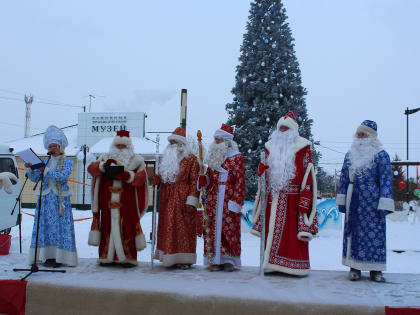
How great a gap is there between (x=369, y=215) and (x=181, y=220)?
6.97 feet

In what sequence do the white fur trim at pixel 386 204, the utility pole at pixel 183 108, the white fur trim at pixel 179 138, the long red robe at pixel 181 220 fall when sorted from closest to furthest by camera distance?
1. the white fur trim at pixel 386 204
2. the long red robe at pixel 181 220
3. the white fur trim at pixel 179 138
4. the utility pole at pixel 183 108

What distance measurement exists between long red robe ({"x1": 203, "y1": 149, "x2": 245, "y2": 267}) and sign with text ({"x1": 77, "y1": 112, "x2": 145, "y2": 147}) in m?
12.9

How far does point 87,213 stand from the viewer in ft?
48.4

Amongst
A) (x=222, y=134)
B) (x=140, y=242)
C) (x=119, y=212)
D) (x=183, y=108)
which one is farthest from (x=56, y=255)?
(x=183, y=108)

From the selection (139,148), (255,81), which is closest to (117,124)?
(139,148)

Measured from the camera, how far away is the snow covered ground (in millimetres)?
7312

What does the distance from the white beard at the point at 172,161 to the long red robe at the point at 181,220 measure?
54mm

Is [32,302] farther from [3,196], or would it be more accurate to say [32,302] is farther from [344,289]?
[3,196]

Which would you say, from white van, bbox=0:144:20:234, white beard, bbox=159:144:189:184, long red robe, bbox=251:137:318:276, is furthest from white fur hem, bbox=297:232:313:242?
white van, bbox=0:144:20:234

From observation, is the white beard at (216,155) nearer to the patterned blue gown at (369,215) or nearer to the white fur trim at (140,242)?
the white fur trim at (140,242)

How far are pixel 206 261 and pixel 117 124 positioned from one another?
43.3ft

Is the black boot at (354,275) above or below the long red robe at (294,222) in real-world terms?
below

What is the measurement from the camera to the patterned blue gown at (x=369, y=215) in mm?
4297

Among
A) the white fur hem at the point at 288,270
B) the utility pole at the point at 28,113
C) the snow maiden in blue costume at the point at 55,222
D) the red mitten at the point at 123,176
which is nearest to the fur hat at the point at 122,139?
the red mitten at the point at 123,176
